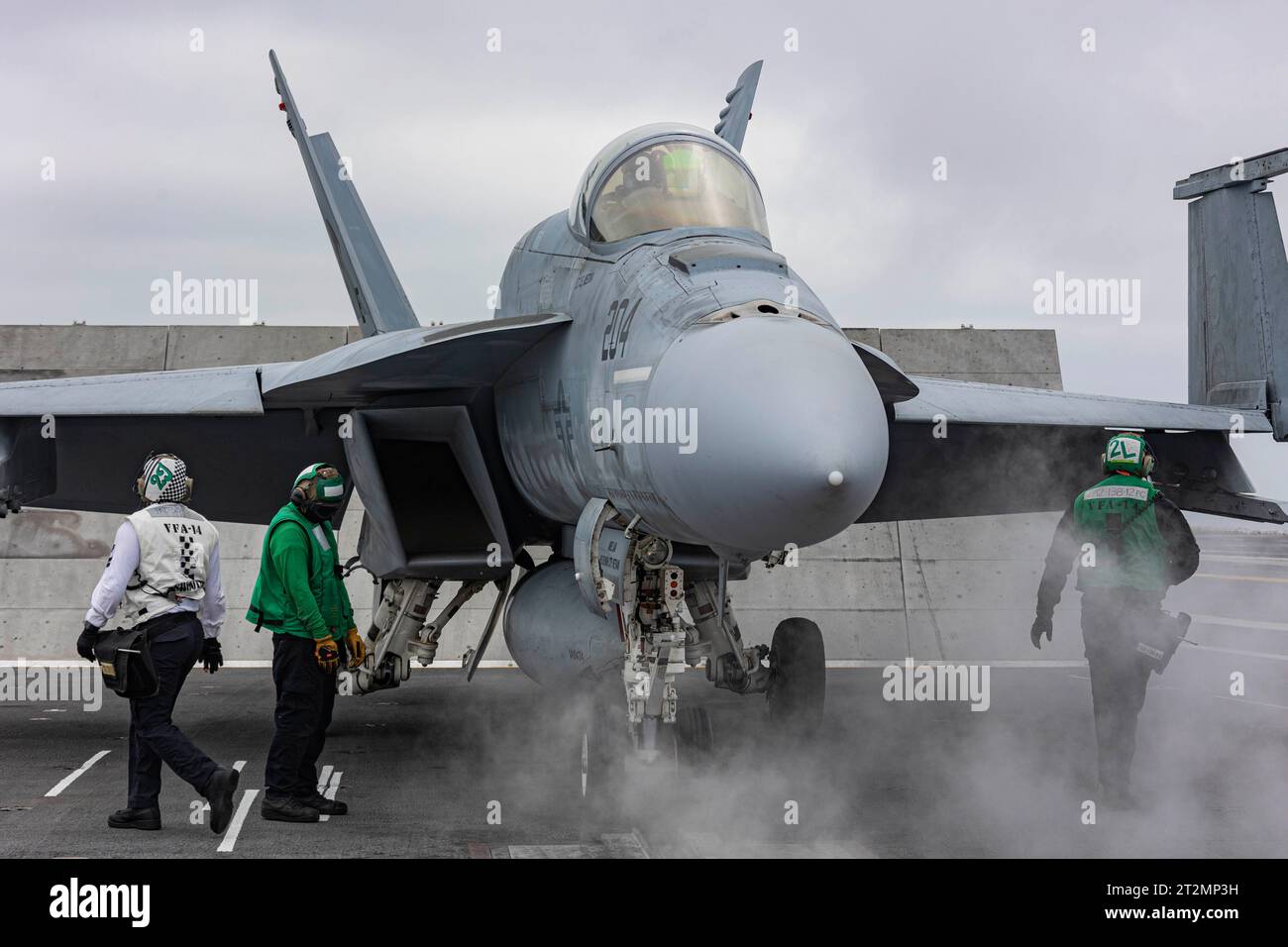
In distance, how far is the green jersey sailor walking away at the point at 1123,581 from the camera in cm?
725

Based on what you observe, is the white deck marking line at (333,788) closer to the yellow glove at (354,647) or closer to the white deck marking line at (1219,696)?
the yellow glove at (354,647)

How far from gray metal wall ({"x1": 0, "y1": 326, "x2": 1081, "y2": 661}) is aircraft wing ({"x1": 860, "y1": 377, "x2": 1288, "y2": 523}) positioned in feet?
16.1

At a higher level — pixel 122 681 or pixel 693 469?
pixel 693 469

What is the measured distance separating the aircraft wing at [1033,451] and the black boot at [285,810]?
4.70 m

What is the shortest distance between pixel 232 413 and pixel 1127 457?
587 cm

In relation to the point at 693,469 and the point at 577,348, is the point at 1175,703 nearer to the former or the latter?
the point at 577,348

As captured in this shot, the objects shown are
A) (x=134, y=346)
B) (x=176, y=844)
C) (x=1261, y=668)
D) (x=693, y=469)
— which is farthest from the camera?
(x=134, y=346)

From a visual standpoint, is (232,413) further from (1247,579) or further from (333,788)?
(1247,579)

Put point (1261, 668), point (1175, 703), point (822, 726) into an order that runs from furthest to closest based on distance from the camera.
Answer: point (1261, 668) < point (1175, 703) < point (822, 726)

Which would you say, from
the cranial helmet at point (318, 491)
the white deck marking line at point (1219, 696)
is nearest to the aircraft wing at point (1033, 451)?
the white deck marking line at point (1219, 696)

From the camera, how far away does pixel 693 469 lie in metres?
5.12

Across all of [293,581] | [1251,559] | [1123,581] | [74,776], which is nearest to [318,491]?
[293,581]
